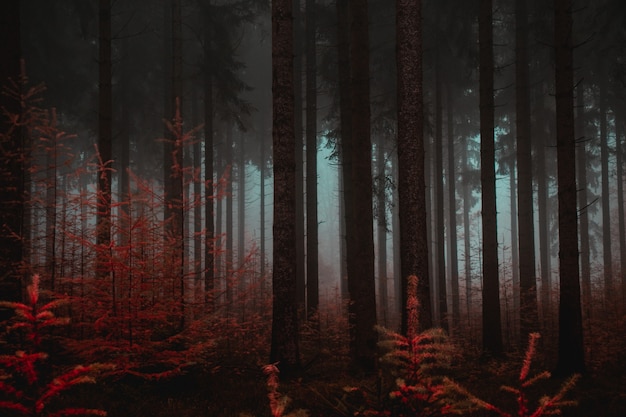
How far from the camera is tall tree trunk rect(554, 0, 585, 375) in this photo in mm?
8406

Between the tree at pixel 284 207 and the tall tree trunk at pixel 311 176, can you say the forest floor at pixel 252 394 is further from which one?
the tall tree trunk at pixel 311 176

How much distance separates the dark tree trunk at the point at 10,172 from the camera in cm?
789

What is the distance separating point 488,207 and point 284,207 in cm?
619

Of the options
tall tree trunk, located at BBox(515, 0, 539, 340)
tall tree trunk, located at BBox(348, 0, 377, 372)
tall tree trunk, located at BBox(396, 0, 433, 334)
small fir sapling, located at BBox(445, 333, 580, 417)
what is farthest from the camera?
tall tree trunk, located at BBox(515, 0, 539, 340)

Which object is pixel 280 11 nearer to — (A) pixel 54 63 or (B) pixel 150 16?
(A) pixel 54 63

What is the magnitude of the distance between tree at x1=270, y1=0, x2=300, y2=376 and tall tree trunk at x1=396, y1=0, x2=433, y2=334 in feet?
6.65

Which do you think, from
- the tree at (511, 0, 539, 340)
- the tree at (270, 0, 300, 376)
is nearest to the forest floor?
the tree at (270, 0, 300, 376)

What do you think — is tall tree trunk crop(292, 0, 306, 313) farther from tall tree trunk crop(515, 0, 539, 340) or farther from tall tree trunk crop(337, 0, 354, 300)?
tall tree trunk crop(515, 0, 539, 340)

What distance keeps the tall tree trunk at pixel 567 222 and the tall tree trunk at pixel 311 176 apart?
24.8 ft

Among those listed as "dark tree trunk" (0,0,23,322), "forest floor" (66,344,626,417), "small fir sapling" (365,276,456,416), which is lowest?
"forest floor" (66,344,626,417)

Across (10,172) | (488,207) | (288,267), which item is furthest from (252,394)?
(488,207)

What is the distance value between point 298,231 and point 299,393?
391 inches

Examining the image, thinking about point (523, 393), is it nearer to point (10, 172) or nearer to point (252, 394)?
point (252, 394)

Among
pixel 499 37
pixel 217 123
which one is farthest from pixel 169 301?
pixel 217 123
